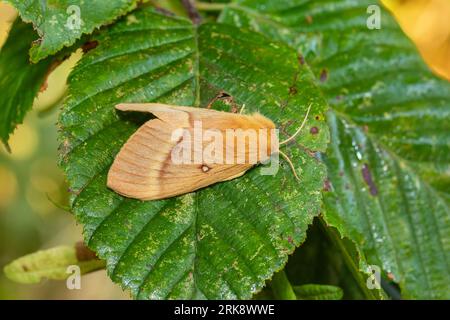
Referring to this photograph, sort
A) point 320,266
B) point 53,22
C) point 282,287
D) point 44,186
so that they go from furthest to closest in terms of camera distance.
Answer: point 44,186, point 320,266, point 282,287, point 53,22

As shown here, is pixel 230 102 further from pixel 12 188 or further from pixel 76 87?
pixel 12 188

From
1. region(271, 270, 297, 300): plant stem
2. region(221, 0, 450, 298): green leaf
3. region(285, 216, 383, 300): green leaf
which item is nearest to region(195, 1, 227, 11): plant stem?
region(221, 0, 450, 298): green leaf

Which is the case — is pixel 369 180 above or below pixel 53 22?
below

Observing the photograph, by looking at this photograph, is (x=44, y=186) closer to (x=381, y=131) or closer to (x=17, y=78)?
(x=17, y=78)

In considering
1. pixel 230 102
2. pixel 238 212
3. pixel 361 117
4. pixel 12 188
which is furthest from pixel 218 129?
pixel 12 188

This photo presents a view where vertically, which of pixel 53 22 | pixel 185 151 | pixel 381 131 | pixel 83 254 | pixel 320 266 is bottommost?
pixel 320 266

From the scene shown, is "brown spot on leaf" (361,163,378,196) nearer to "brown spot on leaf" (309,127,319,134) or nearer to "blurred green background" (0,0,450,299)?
"brown spot on leaf" (309,127,319,134)

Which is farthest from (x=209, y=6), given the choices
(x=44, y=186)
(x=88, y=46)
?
(x=44, y=186)
